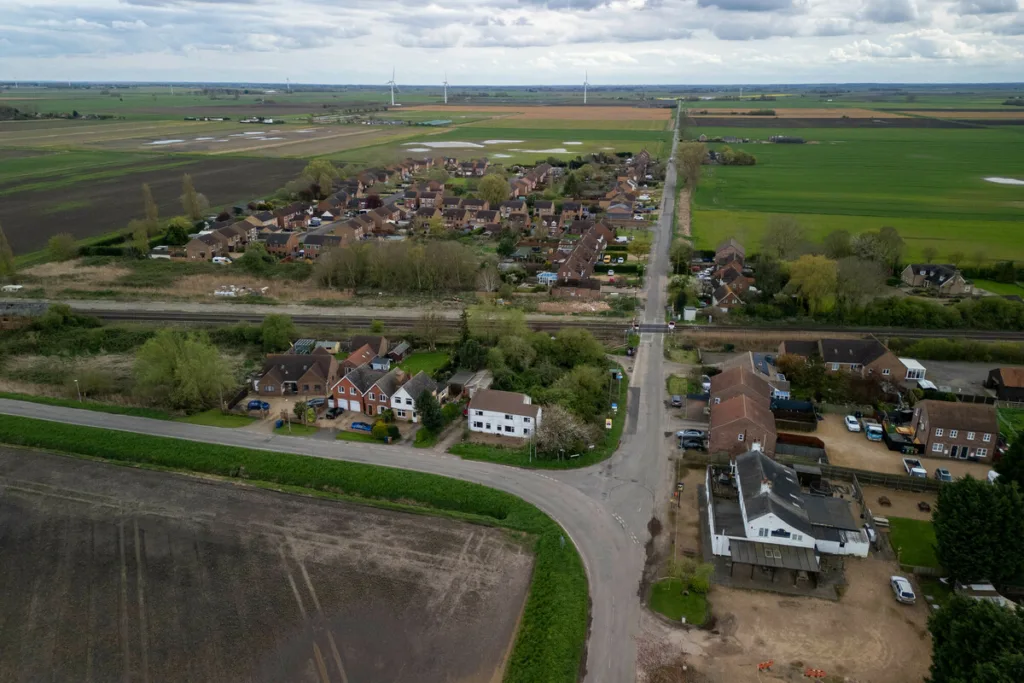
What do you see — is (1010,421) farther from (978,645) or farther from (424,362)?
(424,362)

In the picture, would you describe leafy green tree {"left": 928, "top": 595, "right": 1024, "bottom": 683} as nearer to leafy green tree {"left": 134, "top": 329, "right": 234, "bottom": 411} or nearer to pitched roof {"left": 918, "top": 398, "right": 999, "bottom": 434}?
pitched roof {"left": 918, "top": 398, "right": 999, "bottom": 434}

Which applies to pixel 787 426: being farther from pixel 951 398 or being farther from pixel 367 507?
pixel 367 507

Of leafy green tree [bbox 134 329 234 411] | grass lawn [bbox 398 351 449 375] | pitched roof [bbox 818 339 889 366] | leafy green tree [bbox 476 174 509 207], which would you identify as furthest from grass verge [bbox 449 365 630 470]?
leafy green tree [bbox 476 174 509 207]

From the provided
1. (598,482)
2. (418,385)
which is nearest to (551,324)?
(418,385)

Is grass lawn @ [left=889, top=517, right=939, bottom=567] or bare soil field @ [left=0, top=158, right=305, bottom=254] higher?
bare soil field @ [left=0, top=158, right=305, bottom=254]

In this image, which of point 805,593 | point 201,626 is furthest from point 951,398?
point 201,626

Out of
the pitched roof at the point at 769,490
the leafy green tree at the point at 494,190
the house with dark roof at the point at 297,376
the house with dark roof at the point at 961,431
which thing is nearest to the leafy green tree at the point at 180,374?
the house with dark roof at the point at 297,376
